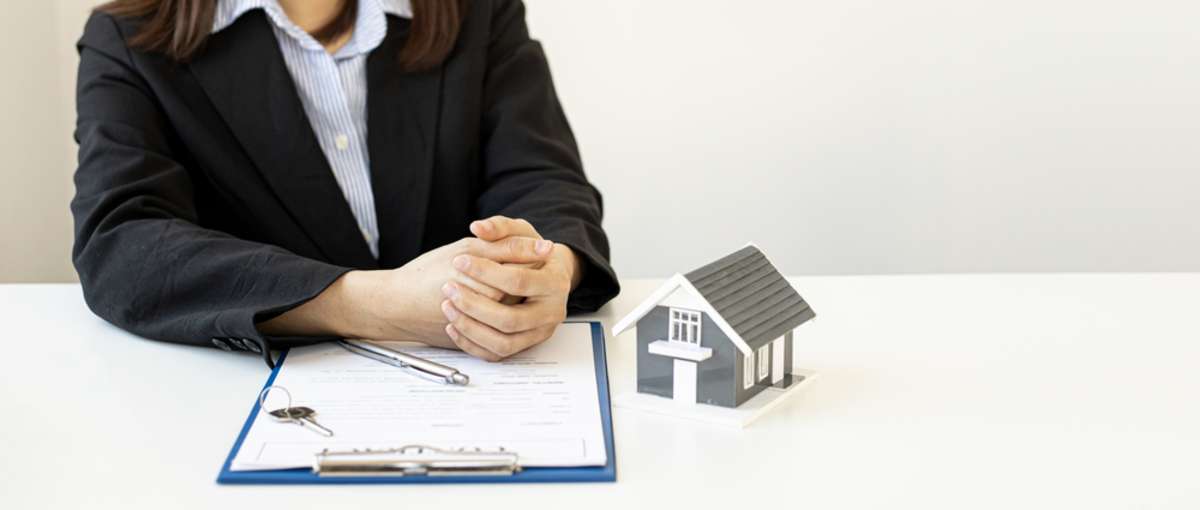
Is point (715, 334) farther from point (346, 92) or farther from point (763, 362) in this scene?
point (346, 92)

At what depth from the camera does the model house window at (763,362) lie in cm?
100

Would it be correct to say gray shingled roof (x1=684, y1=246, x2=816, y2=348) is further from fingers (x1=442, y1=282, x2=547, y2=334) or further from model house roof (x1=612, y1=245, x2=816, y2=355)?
fingers (x1=442, y1=282, x2=547, y2=334)

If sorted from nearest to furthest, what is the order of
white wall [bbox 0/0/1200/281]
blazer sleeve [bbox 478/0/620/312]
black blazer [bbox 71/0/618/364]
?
black blazer [bbox 71/0/618/364], blazer sleeve [bbox 478/0/620/312], white wall [bbox 0/0/1200/281]

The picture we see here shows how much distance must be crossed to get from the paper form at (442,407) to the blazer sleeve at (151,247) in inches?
2.9

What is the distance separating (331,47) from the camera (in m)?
1.57

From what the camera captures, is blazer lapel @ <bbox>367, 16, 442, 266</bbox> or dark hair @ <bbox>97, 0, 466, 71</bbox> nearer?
dark hair @ <bbox>97, 0, 466, 71</bbox>

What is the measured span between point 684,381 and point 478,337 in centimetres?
22

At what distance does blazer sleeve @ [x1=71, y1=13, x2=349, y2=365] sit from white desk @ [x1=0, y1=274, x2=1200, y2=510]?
0.04m

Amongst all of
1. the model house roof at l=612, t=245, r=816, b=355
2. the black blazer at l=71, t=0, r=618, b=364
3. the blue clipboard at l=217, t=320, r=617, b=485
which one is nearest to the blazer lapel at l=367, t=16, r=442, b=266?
the black blazer at l=71, t=0, r=618, b=364

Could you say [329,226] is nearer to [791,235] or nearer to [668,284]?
[668,284]

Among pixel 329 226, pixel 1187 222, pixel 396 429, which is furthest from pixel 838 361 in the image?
pixel 1187 222

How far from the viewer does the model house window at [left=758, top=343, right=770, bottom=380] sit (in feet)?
3.28

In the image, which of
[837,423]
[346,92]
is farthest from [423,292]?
[346,92]

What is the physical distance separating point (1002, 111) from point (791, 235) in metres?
0.53
